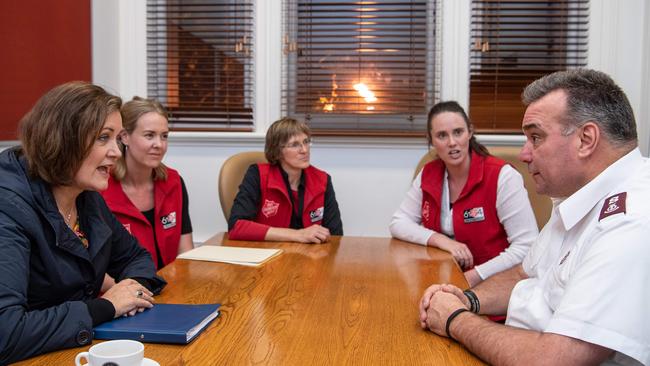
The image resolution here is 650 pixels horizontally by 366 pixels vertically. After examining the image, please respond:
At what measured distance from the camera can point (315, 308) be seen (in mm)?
1524

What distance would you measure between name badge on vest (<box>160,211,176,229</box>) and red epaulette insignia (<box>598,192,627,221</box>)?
1903mm

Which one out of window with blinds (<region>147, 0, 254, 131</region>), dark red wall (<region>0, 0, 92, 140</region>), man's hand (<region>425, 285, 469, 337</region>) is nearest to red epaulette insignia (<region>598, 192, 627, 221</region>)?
man's hand (<region>425, 285, 469, 337</region>)

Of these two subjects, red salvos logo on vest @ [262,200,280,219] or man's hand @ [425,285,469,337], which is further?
red salvos logo on vest @ [262,200,280,219]

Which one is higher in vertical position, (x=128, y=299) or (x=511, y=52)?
(x=511, y=52)

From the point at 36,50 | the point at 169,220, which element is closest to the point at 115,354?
the point at 169,220

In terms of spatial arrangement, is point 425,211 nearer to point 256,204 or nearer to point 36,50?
point 256,204

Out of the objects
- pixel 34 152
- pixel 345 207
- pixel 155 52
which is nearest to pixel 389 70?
pixel 345 207

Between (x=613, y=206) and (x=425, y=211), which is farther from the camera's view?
(x=425, y=211)

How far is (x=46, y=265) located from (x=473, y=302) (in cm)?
115

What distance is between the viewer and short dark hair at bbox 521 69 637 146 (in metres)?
1.33

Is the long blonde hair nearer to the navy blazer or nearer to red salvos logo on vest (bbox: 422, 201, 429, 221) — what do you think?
the navy blazer

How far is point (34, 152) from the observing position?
4.68 feet

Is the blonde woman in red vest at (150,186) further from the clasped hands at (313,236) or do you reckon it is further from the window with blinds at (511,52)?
the window with blinds at (511,52)

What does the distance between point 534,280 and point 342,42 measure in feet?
8.34
